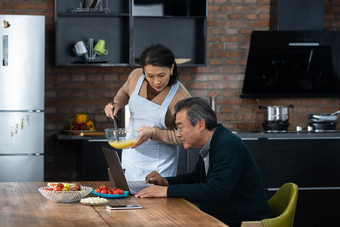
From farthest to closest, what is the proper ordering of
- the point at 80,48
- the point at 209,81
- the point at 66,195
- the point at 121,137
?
the point at 209,81 < the point at 80,48 < the point at 121,137 < the point at 66,195

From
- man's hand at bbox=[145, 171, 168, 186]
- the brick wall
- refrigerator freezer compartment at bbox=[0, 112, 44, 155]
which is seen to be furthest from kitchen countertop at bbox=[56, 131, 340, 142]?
man's hand at bbox=[145, 171, 168, 186]

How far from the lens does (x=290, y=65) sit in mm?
5516

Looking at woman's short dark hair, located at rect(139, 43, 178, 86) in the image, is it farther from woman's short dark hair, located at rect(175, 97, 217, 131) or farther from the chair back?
the chair back

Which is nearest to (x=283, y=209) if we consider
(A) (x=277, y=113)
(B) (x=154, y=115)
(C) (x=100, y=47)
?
(B) (x=154, y=115)

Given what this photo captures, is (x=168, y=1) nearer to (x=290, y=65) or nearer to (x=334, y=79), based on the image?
(x=290, y=65)

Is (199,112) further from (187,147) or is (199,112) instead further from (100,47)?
(100,47)

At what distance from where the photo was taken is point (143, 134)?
2.81 meters

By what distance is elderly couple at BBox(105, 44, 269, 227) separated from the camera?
2.43 metres

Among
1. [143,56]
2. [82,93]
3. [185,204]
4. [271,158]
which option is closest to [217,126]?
[185,204]

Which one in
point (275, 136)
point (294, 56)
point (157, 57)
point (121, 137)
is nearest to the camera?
point (121, 137)

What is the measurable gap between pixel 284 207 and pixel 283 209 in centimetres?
2

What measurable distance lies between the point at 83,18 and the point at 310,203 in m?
2.60

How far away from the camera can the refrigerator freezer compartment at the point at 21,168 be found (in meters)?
4.88

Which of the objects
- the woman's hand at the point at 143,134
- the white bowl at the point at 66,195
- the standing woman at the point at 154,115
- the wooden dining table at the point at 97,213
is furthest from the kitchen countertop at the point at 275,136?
the white bowl at the point at 66,195
